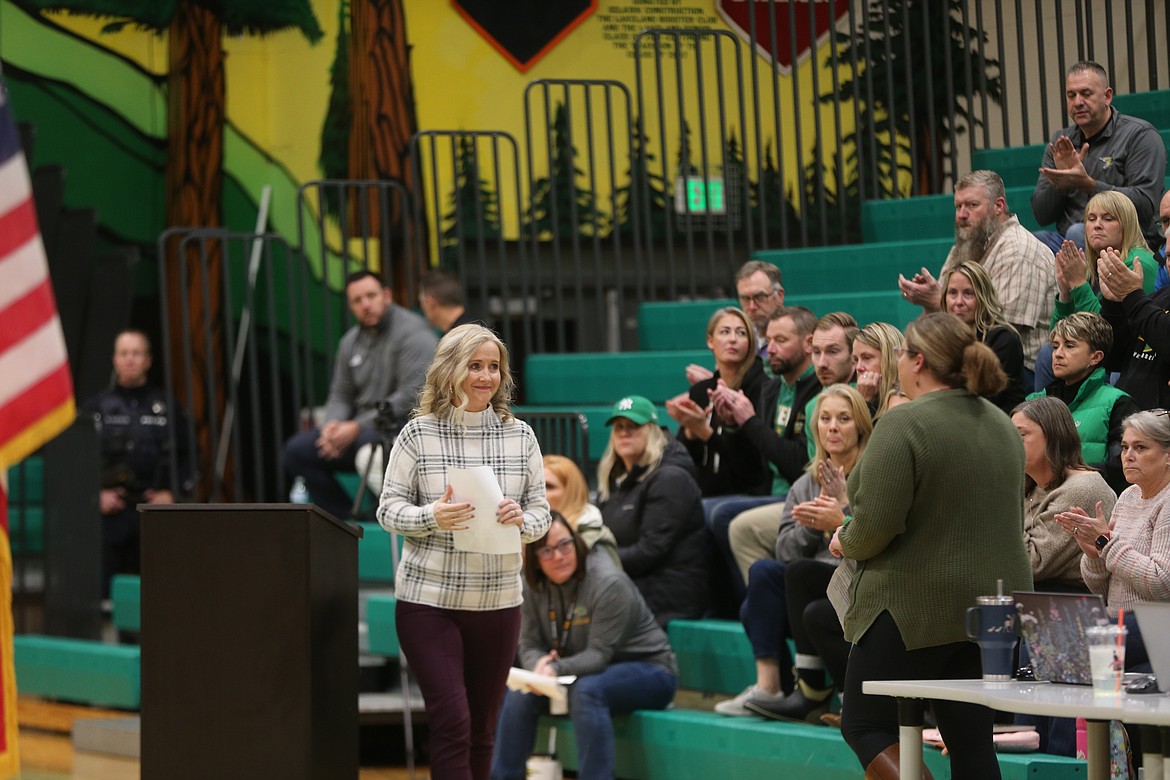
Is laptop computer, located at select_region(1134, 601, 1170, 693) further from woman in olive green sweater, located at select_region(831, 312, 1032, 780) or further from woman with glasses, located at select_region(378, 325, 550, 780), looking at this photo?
woman with glasses, located at select_region(378, 325, 550, 780)

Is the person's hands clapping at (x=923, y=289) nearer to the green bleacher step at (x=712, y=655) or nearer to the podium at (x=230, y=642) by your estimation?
the green bleacher step at (x=712, y=655)

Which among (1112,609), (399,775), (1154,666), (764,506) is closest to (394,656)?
(399,775)

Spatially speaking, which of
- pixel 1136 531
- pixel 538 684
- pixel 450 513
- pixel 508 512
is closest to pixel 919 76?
pixel 538 684

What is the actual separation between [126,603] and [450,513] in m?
4.10

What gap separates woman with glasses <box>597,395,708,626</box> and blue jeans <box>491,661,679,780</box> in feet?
1.49

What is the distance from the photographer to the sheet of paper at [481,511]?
445 cm

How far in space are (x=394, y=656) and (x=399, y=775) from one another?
0.66 meters

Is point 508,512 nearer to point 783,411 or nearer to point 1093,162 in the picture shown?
point 783,411

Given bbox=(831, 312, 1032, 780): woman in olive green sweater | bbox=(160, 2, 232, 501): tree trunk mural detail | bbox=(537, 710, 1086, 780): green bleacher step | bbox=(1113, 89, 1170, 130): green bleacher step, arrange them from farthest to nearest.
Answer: bbox=(160, 2, 232, 501): tree trunk mural detail < bbox=(1113, 89, 1170, 130): green bleacher step < bbox=(537, 710, 1086, 780): green bleacher step < bbox=(831, 312, 1032, 780): woman in olive green sweater

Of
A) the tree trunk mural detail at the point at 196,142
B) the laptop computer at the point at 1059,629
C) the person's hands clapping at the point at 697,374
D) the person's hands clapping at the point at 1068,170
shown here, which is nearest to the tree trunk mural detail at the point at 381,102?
the tree trunk mural detail at the point at 196,142

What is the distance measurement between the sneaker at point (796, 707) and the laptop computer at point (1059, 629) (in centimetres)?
194

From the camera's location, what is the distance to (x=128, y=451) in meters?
8.48

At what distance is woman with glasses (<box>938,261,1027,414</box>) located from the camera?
532 cm

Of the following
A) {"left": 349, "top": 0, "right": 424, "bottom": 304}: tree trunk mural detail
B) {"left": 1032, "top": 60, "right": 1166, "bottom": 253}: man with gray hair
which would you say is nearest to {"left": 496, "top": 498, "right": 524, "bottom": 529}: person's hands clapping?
{"left": 1032, "top": 60, "right": 1166, "bottom": 253}: man with gray hair
